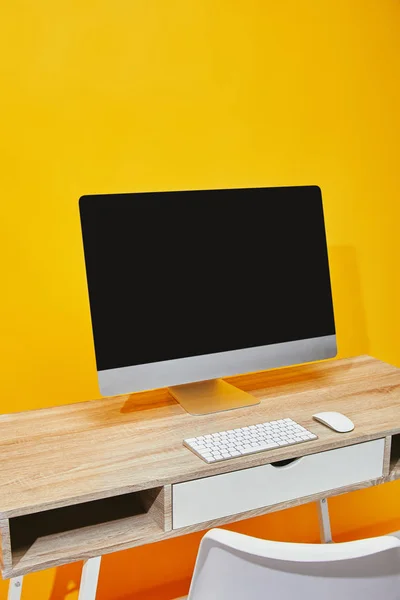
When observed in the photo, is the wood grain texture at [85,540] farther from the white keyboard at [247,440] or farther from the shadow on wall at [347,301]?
the shadow on wall at [347,301]

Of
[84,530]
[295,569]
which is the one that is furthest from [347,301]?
[295,569]

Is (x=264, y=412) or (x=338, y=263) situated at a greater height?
(x=338, y=263)

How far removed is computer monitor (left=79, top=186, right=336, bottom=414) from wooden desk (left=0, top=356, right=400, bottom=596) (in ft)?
0.32

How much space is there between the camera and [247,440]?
142 cm

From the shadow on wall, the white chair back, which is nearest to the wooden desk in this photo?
the white chair back

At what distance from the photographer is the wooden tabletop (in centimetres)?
127

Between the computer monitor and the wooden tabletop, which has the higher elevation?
the computer monitor

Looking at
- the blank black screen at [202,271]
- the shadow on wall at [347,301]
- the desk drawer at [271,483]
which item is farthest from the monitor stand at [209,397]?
the shadow on wall at [347,301]

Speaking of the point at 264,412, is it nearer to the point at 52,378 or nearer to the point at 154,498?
the point at 154,498

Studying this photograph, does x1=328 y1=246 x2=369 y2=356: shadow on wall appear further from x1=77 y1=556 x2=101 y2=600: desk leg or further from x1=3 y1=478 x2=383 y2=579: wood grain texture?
x1=77 y1=556 x2=101 y2=600: desk leg

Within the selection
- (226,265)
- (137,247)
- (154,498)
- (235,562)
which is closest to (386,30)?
(226,265)

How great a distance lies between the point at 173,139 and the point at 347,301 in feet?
2.93

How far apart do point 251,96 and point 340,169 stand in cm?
44

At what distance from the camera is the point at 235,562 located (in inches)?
37.7
